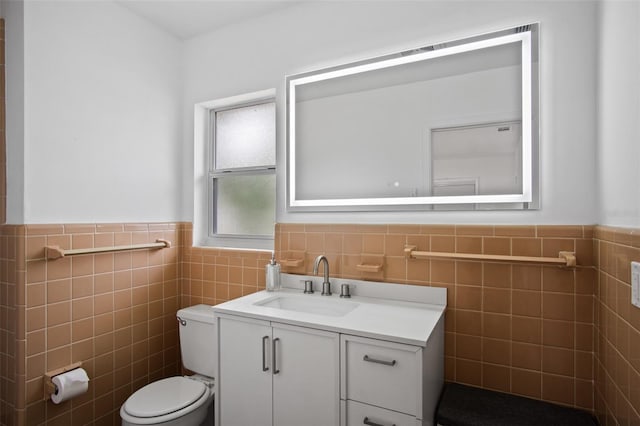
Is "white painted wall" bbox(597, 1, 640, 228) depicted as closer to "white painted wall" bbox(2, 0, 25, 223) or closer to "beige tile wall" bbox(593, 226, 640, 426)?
"beige tile wall" bbox(593, 226, 640, 426)

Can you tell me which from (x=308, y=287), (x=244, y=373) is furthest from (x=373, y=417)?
(x=308, y=287)

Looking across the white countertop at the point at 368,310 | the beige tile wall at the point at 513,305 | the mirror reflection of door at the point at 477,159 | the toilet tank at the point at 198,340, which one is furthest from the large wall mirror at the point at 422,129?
the toilet tank at the point at 198,340

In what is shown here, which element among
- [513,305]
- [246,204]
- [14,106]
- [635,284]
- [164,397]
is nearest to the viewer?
[635,284]

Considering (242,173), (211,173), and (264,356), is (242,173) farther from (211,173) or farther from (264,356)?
(264,356)

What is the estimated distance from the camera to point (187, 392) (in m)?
1.77

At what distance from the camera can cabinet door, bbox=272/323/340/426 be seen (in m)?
1.32

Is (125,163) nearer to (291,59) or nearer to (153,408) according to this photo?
(291,59)

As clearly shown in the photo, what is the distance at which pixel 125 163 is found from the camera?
2066mm

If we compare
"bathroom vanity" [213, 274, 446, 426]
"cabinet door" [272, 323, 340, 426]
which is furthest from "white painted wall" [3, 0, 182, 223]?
"cabinet door" [272, 323, 340, 426]

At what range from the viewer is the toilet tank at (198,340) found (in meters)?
2.02

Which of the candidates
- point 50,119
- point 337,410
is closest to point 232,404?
point 337,410

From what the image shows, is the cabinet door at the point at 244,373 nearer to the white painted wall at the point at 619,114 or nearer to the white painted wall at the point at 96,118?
the white painted wall at the point at 96,118

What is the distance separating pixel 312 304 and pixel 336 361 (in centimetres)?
49

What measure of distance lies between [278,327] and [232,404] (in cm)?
46
